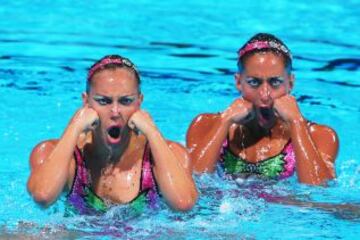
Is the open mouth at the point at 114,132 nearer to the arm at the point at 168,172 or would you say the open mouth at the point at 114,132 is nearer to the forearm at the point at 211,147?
the arm at the point at 168,172

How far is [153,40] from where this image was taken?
11.0 m

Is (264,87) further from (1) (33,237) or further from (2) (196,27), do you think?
(2) (196,27)

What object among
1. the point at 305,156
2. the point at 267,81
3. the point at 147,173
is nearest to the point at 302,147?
the point at 305,156

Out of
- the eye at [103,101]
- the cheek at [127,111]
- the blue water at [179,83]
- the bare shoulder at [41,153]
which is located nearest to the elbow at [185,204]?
the blue water at [179,83]

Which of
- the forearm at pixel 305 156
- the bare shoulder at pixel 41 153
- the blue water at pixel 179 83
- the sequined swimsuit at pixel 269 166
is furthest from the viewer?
the sequined swimsuit at pixel 269 166

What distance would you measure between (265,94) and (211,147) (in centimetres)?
53

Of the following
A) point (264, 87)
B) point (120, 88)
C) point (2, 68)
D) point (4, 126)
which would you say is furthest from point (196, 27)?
point (120, 88)

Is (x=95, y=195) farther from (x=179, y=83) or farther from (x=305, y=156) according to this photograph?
(x=179, y=83)

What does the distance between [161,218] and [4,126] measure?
9.41 feet

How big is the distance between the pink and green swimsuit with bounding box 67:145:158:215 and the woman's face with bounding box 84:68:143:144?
289 mm

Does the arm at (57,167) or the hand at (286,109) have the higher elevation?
the hand at (286,109)

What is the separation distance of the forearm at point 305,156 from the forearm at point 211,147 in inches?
17.8

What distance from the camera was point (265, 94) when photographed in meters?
6.35

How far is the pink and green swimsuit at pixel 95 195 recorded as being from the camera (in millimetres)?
5797
